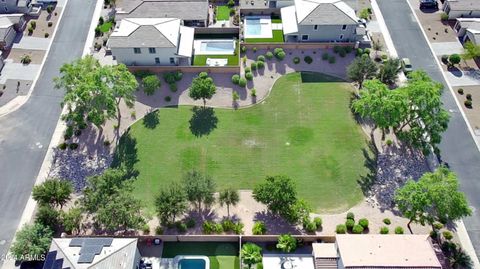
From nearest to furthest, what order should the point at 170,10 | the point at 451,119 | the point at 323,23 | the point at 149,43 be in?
the point at 451,119
the point at 149,43
the point at 323,23
the point at 170,10

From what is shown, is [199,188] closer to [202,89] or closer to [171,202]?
[171,202]

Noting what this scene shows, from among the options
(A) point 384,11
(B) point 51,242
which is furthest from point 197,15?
(B) point 51,242

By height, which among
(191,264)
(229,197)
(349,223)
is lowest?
(191,264)

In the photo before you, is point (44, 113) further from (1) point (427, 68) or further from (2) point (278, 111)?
(1) point (427, 68)

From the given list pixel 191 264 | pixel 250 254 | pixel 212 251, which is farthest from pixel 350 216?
pixel 191 264

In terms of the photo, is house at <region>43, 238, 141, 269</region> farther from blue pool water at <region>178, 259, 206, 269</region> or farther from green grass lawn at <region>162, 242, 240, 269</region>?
blue pool water at <region>178, 259, 206, 269</region>

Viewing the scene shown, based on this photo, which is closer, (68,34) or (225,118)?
(225,118)

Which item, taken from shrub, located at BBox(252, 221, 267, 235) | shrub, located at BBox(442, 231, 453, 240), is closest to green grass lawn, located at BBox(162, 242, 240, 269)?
shrub, located at BBox(252, 221, 267, 235)
